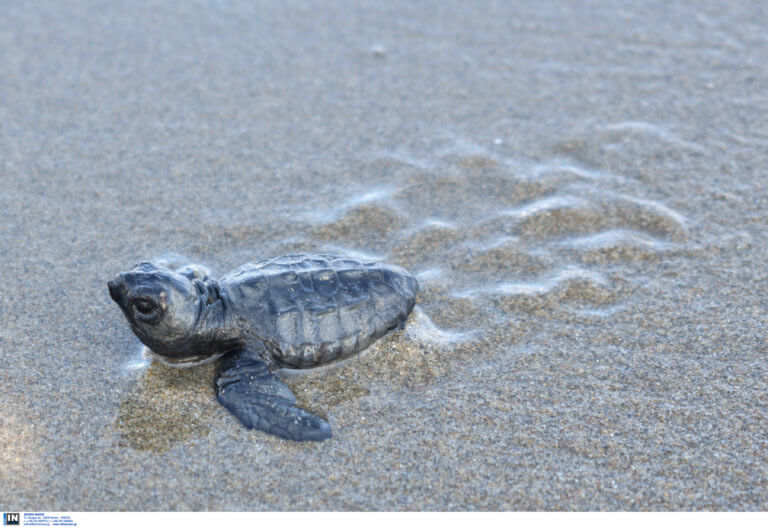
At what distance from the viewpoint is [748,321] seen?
3588 mm

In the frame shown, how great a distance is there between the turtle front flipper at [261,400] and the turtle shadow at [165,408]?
0.10 metres

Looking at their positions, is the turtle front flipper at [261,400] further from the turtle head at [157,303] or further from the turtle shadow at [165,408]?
the turtle head at [157,303]

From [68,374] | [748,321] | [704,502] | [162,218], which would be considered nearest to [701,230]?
[748,321]

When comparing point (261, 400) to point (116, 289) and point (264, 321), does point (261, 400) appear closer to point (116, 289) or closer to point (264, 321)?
point (264, 321)

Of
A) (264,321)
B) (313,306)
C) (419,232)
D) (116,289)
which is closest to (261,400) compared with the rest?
(264,321)

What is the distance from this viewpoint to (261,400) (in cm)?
307

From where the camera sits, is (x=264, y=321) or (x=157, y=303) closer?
(x=157, y=303)

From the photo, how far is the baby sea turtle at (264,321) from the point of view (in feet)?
10.1

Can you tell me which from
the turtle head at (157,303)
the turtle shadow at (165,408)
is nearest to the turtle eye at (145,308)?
the turtle head at (157,303)

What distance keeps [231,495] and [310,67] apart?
14.0ft

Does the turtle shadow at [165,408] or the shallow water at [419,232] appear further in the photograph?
the turtle shadow at [165,408]

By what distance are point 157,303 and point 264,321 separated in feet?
1.64

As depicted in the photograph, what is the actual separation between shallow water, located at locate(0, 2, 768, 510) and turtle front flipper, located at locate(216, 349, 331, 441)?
7 cm

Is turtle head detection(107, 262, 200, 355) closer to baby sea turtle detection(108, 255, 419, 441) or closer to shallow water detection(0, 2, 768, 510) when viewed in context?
baby sea turtle detection(108, 255, 419, 441)
